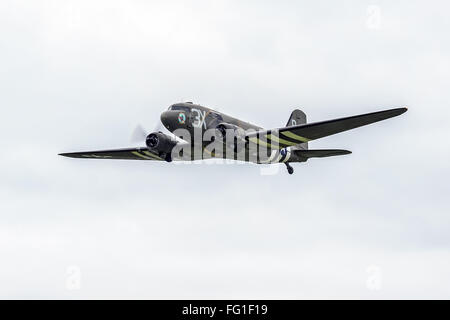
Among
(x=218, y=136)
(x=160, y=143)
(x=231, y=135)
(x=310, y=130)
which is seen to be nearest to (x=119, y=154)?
(x=160, y=143)

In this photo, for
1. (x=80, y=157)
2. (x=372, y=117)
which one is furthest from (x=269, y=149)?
(x=80, y=157)

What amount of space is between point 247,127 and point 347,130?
5.83 metres

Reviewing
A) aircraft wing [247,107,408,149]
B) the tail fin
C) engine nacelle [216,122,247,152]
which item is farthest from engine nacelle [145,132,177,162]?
the tail fin

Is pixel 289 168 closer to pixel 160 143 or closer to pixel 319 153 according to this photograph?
pixel 319 153

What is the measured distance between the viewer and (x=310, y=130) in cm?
3116

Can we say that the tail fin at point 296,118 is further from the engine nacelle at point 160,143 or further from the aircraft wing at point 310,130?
the engine nacelle at point 160,143

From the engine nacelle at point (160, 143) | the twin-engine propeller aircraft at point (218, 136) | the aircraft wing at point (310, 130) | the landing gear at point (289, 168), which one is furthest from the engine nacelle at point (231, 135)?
the landing gear at point (289, 168)

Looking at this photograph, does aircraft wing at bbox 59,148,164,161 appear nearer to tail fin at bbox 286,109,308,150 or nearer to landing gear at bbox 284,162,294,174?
landing gear at bbox 284,162,294,174

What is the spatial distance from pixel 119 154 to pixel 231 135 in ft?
28.8

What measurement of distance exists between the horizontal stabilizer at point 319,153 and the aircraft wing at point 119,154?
786 cm

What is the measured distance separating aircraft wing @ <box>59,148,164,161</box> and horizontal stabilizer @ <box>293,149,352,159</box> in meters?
7.86

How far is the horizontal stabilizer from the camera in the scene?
36250 mm

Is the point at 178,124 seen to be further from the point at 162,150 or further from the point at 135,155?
the point at 135,155

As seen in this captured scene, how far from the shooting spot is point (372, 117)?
28.3 meters
